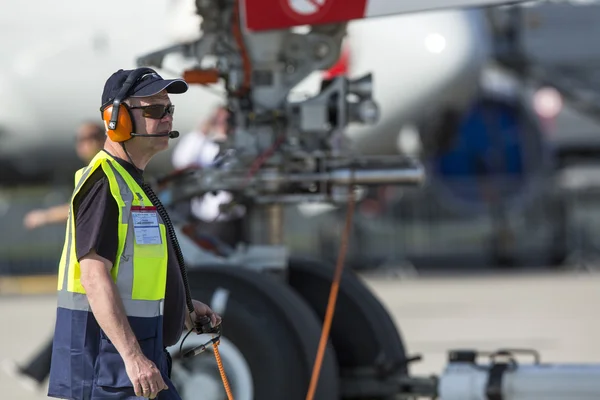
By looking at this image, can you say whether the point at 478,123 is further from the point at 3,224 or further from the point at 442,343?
the point at 442,343

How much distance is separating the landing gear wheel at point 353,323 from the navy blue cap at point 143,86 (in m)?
2.28

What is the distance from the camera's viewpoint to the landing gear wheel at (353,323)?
534 cm

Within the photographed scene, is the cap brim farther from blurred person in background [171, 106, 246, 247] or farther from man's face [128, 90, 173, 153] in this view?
blurred person in background [171, 106, 246, 247]

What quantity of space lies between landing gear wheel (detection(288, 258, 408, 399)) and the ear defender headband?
231 centimetres

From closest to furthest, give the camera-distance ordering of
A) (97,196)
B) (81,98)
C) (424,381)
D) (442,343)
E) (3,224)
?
(97,196)
(424,381)
(442,343)
(81,98)
(3,224)

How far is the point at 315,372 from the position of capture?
448 cm

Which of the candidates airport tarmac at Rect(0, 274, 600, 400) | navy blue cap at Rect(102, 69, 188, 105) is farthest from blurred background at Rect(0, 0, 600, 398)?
navy blue cap at Rect(102, 69, 188, 105)

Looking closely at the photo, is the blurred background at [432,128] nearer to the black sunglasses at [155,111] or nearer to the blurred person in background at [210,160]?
the blurred person in background at [210,160]

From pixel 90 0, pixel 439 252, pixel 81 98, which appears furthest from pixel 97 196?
pixel 439 252

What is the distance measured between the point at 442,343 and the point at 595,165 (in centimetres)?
996

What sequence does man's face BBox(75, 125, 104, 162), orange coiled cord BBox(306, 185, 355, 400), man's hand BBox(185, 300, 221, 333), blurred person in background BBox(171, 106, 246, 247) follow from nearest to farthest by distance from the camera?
man's hand BBox(185, 300, 221, 333) → orange coiled cord BBox(306, 185, 355, 400) → man's face BBox(75, 125, 104, 162) → blurred person in background BBox(171, 106, 246, 247)

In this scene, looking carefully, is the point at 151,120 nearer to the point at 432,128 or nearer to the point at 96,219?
the point at 96,219

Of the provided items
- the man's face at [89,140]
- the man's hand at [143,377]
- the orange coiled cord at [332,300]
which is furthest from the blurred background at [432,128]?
the man's hand at [143,377]

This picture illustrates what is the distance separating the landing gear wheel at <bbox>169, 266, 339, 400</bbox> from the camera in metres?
4.48
